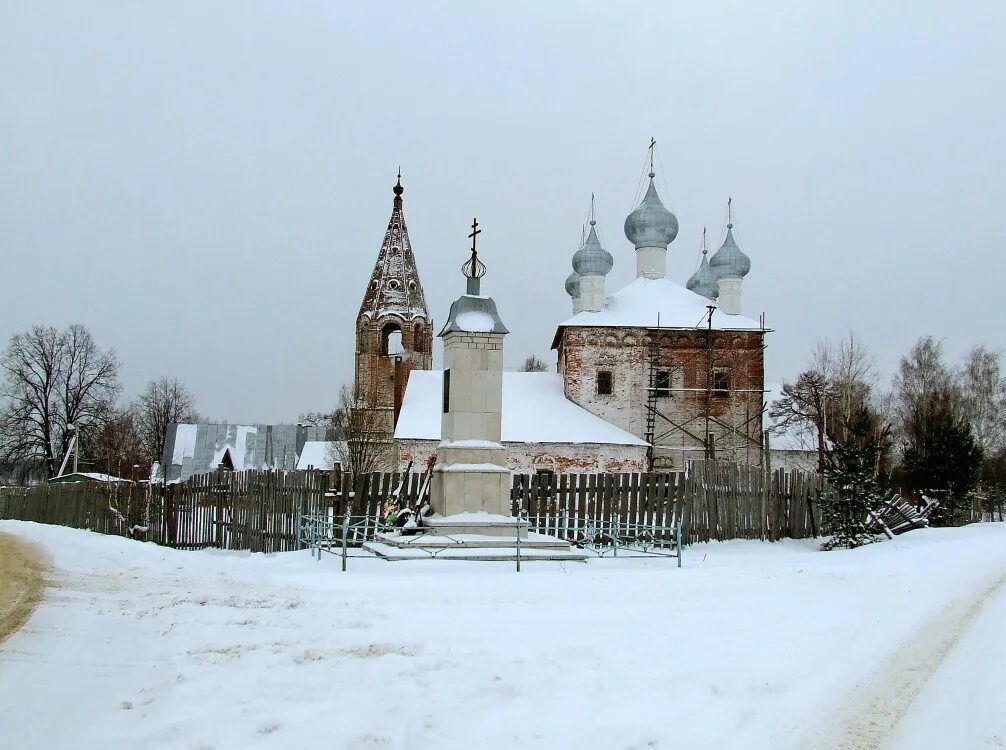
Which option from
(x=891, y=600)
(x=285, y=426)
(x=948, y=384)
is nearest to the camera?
(x=891, y=600)

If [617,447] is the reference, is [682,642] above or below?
below

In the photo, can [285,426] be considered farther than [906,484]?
Yes

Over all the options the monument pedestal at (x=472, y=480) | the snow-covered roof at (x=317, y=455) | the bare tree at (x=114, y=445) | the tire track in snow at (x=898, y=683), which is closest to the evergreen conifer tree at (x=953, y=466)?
the monument pedestal at (x=472, y=480)

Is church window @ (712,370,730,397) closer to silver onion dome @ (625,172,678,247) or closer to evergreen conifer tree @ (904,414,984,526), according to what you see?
silver onion dome @ (625,172,678,247)

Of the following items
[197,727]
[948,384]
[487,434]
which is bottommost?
[197,727]

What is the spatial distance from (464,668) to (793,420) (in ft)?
121

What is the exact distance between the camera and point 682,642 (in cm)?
753

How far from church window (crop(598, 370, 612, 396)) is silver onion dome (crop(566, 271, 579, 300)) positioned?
5680 millimetres

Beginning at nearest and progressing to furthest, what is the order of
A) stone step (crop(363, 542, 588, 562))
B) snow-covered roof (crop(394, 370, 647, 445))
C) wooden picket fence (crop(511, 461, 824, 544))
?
1. stone step (crop(363, 542, 588, 562))
2. wooden picket fence (crop(511, 461, 824, 544))
3. snow-covered roof (crop(394, 370, 647, 445))

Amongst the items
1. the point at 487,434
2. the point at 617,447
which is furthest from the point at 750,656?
the point at 617,447

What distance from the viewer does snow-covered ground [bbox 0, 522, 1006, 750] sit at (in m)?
5.27

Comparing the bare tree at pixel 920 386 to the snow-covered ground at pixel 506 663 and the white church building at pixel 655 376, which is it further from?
the snow-covered ground at pixel 506 663

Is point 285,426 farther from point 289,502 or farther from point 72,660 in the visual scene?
point 72,660

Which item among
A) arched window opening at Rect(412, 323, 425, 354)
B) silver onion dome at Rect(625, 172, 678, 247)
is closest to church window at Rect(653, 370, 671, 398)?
silver onion dome at Rect(625, 172, 678, 247)
